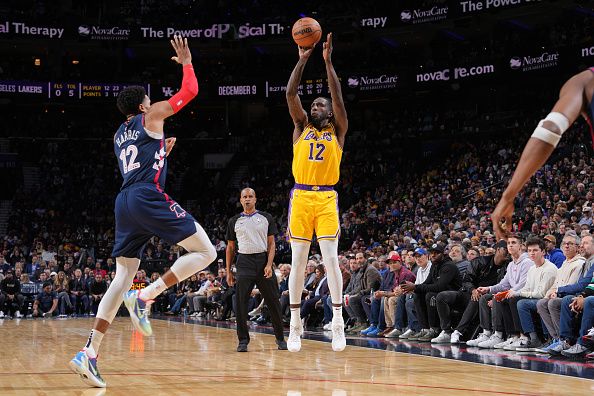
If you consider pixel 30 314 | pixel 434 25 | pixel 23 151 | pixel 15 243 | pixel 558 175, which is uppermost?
pixel 434 25

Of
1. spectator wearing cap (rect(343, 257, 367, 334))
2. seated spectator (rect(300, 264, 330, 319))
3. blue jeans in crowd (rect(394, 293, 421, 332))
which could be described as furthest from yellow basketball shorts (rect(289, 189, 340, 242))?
seated spectator (rect(300, 264, 330, 319))

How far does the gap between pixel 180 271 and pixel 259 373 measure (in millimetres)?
1298

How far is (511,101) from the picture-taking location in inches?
1151

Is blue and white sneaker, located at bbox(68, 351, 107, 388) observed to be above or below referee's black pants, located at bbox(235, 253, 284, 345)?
below

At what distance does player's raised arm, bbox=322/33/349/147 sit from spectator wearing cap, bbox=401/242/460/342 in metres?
3.68

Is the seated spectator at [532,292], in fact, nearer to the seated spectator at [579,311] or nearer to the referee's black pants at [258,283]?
the seated spectator at [579,311]

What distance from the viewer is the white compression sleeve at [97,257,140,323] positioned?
19.7 ft

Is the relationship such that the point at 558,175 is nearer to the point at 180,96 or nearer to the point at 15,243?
the point at 180,96

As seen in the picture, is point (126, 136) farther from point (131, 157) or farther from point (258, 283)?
point (258, 283)

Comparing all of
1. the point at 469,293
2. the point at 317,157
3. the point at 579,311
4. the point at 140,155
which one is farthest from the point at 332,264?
the point at 469,293

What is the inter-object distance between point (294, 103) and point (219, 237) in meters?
18.7

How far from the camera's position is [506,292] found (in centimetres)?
919

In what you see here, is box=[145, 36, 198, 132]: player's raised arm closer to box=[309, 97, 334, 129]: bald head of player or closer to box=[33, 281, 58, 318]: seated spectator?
box=[309, 97, 334, 129]: bald head of player

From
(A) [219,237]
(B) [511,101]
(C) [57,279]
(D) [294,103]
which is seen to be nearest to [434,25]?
(B) [511,101]
